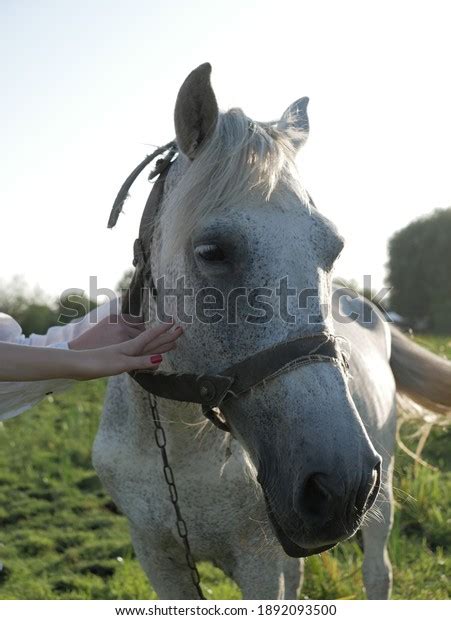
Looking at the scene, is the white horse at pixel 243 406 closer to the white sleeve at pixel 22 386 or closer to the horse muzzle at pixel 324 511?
the horse muzzle at pixel 324 511

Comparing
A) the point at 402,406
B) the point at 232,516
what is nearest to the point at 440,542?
the point at 402,406

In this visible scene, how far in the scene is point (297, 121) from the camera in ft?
9.49

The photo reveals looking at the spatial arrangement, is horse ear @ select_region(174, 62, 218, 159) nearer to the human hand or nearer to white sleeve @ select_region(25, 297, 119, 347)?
the human hand

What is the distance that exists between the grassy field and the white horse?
1.06 meters

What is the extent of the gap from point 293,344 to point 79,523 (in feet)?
Result: 14.8

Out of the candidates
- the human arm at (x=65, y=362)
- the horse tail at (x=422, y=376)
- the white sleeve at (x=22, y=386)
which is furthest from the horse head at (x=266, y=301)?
the horse tail at (x=422, y=376)

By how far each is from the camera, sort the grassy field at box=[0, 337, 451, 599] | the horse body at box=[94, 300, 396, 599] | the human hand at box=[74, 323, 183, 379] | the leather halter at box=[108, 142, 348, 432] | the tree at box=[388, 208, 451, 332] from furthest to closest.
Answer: the tree at box=[388, 208, 451, 332] < the grassy field at box=[0, 337, 451, 599] < the horse body at box=[94, 300, 396, 599] < the human hand at box=[74, 323, 183, 379] < the leather halter at box=[108, 142, 348, 432]

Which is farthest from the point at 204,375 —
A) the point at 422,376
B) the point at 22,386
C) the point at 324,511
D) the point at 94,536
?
the point at 94,536

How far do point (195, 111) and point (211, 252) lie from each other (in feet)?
1.81

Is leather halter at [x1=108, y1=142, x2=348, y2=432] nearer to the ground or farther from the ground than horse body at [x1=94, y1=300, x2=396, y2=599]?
farther from the ground

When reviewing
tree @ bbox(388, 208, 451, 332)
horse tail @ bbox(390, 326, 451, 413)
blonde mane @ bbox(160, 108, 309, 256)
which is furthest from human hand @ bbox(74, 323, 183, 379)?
tree @ bbox(388, 208, 451, 332)

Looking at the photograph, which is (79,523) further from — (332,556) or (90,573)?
(332,556)

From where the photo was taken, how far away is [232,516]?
273 centimetres

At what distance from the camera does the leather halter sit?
1.94m
